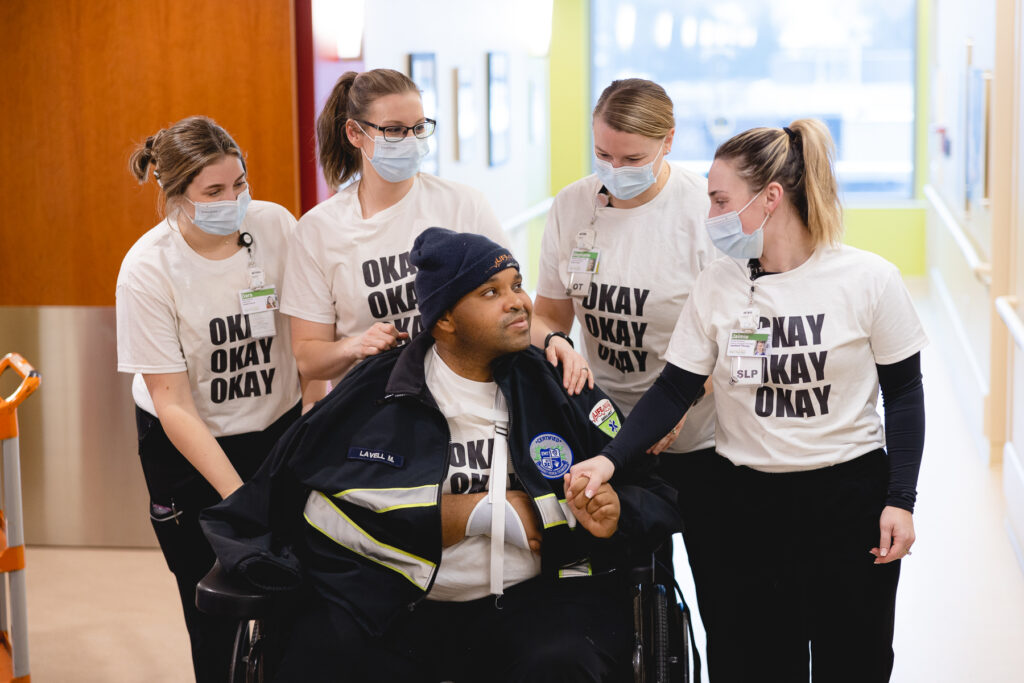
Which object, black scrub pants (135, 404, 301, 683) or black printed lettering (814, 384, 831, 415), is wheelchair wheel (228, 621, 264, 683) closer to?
black scrub pants (135, 404, 301, 683)

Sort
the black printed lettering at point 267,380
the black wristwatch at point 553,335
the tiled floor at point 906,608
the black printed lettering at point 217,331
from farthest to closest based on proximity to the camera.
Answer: the tiled floor at point 906,608 → the black printed lettering at point 267,380 → the black printed lettering at point 217,331 → the black wristwatch at point 553,335

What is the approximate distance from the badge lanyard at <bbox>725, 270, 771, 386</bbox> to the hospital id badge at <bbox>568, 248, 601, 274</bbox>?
19.5 inches

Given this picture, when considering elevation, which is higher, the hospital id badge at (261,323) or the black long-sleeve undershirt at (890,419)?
the hospital id badge at (261,323)

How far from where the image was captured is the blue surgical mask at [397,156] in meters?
2.62

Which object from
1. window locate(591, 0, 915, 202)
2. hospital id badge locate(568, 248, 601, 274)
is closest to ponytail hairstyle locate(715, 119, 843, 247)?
hospital id badge locate(568, 248, 601, 274)

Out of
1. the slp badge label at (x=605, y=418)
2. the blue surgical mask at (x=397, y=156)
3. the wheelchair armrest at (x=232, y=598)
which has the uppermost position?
the blue surgical mask at (x=397, y=156)

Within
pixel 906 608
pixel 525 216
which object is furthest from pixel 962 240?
pixel 906 608

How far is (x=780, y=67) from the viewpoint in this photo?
460 inches

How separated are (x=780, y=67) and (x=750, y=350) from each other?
33.4ft

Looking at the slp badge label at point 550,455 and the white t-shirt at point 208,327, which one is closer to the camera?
the slp badge label at point 550,455

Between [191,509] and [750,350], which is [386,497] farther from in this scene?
[750,350]

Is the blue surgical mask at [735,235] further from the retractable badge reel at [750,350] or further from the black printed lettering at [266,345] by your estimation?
the black printed lettering at [266,345]

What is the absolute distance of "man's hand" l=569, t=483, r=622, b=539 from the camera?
2.26 m

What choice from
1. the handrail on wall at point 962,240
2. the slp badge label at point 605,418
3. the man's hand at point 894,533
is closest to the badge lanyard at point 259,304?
the slp badge label at point 605,418
